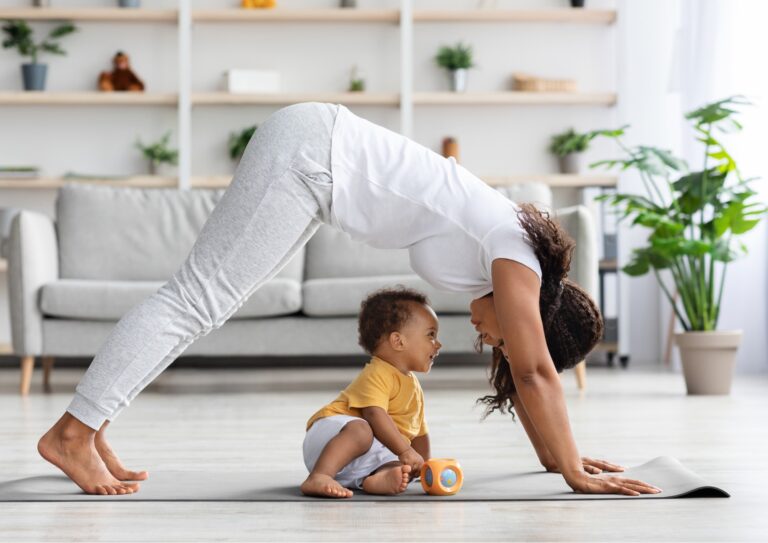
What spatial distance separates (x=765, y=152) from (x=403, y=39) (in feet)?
6.41

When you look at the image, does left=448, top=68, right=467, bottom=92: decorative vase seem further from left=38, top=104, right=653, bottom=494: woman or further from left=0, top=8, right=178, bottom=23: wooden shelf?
left=38, top=104, right=653, bottom=494: woman

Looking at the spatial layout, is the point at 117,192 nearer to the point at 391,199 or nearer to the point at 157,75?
the point at 157,75

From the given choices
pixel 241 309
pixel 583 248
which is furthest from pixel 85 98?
pixel 583 248

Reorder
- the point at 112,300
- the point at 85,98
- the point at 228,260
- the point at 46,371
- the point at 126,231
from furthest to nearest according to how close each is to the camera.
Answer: the point at 85,98
the point at 126,231
the point at 46,371
the point at 112,300
the point at 228,260

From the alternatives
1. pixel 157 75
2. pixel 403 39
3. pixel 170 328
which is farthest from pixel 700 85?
pixel 170 328

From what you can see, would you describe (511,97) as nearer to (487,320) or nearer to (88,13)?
(88,13)

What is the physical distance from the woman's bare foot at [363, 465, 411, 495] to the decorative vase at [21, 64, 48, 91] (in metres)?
4.46

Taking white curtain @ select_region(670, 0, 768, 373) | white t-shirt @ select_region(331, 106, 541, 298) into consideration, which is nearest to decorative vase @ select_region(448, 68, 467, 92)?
white curtain @ select_region(670, 0, 768, 373)

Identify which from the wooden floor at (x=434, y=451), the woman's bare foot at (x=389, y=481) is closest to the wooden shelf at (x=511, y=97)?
the wooden floor at (x=434, y=451)

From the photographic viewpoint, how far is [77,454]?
1764mm

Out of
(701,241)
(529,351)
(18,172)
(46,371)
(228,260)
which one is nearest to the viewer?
(529,351)

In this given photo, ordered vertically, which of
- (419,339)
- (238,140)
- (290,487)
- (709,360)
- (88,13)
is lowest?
(709,360)

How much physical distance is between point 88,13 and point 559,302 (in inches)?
176

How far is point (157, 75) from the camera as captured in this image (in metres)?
5.88
